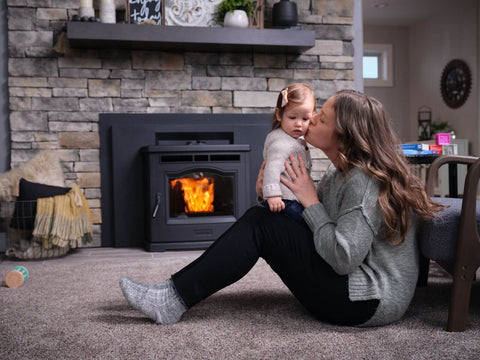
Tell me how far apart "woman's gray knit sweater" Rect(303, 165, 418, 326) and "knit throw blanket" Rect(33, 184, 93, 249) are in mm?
1838

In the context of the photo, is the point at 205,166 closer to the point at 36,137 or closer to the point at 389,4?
the point at 36,137

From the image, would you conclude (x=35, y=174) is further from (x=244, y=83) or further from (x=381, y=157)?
(x=381, y=157)

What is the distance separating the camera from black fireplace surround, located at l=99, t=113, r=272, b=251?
125 inches

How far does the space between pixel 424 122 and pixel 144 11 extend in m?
5.44

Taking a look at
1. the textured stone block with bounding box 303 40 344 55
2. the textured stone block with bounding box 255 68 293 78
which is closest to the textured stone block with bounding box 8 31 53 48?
the textured stone block with bounding box 255 68 293 78

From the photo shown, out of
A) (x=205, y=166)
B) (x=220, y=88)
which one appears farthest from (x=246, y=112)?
(x=205, y=166)

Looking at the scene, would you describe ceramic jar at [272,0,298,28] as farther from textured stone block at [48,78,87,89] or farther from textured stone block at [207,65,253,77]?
textured stone block at [48,78,87,89]

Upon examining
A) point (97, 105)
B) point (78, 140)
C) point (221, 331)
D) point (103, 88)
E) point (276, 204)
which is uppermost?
point (103, 88)

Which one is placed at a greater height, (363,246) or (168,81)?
(168,81)

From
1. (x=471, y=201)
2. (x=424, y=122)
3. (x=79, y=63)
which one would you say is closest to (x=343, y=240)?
(x=471, y=201)

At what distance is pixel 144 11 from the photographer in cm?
328

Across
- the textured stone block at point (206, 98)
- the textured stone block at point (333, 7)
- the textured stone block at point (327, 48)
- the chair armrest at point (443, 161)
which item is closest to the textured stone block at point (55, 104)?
the textured stone block at point (206, 98)

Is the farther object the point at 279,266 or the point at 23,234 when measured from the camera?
the point at 23,234

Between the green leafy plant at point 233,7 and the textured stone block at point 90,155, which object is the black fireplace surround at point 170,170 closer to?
the textured stone block at point 90,155
